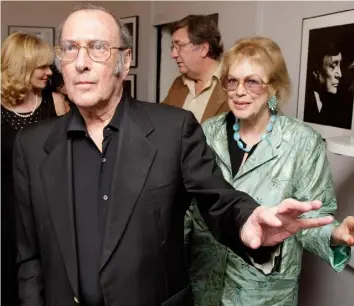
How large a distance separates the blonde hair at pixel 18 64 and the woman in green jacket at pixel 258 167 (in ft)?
3.47

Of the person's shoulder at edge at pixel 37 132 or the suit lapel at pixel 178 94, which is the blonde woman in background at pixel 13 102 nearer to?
the suit lapel at pixel 178 94

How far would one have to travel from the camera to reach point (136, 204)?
1.08 metres

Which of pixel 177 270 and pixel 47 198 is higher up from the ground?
pixel 47 198

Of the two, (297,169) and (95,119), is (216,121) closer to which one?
(297,169)

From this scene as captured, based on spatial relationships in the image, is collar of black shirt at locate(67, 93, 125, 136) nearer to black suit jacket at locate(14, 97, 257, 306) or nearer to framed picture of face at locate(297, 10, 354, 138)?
black suit jacket at locate(14, 97, 257, 306)

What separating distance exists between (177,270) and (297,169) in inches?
19.5

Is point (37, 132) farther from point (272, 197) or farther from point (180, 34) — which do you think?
point (180, 34)

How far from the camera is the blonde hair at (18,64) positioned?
2143 millimetres

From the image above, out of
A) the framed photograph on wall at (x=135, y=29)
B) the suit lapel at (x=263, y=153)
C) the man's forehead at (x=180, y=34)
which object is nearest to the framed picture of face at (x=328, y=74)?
the suit lapel at (x=263, y=153)

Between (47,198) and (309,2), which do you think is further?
(309,2)

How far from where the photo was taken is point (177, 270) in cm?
118

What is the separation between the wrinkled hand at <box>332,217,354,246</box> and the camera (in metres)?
1.06

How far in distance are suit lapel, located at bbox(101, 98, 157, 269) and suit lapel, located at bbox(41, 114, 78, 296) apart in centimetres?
10

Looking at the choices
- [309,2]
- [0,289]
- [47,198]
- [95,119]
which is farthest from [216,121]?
[0,289]
